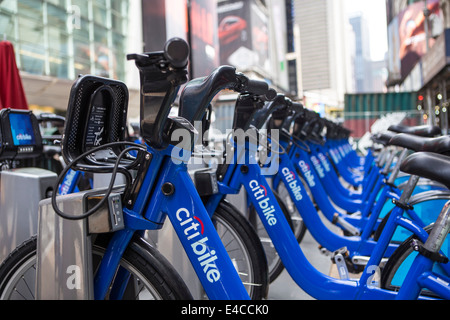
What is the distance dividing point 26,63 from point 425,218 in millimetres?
15304

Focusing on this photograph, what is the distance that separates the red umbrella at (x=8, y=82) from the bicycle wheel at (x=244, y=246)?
2.59 metres

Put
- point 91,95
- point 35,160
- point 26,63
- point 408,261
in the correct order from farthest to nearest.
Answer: point 26,63
point 35,160
point 408,261
point 91,95

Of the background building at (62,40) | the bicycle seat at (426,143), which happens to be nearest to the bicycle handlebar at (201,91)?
the bicycle seat at (426,143)

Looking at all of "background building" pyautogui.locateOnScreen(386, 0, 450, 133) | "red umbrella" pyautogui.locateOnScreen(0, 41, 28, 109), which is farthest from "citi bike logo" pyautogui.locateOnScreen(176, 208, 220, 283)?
"background building" pyautogui.locateOnScreen(386, 0, 450, 133)

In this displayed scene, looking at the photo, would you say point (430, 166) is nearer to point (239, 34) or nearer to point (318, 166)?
point (318, 166)

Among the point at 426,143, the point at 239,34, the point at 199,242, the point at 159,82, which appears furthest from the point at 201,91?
the point at 239,34

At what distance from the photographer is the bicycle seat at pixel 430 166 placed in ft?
4.19

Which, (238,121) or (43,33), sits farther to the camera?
(43,33)

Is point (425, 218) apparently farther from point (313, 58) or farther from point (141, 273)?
point (313, 58)

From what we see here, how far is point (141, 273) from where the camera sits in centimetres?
128

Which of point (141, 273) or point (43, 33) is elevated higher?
point (43, 33)

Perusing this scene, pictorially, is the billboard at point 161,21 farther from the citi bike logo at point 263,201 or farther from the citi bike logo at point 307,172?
the citi bike logo at point 263,201

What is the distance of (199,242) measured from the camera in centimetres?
136
